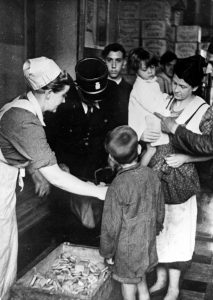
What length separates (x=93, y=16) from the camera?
4.91 m

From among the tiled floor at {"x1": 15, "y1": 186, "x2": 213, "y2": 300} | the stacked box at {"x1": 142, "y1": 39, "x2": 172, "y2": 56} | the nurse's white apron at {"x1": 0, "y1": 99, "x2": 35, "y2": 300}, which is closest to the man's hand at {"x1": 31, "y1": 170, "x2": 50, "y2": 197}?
the nurse's white apron at {"x1": 0, "y1": 99, "x2": 35, "y2": 300}

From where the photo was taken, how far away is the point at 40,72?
90.0 inches

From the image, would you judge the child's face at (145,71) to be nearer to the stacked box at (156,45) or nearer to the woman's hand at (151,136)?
the woman's hand at (151,136)

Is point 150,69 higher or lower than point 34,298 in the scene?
higher

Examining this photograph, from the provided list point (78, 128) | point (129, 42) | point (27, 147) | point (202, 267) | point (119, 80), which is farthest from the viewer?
point (129, 42)

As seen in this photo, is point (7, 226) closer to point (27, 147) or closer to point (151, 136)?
point (27, 147)

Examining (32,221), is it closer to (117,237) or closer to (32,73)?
(117,237)

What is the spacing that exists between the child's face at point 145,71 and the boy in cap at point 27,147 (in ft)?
4.49

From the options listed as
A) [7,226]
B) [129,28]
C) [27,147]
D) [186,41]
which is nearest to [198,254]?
[7,226]

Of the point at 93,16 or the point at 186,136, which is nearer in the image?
the point at 186,136

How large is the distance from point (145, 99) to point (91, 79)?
0.47m

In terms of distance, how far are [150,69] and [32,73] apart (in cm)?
154

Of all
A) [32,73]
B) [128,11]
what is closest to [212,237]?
[32,73]

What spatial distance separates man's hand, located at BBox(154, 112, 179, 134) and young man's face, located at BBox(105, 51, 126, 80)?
27.4 inches
